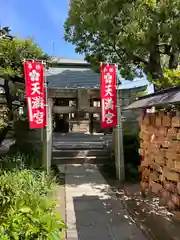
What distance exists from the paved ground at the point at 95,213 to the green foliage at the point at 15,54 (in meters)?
3.92

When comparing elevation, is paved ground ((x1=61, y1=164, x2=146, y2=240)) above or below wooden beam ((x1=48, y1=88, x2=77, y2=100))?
below

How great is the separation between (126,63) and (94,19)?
2.49 meters

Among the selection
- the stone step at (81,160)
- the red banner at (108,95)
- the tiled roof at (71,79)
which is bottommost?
the stone step at (81,160)

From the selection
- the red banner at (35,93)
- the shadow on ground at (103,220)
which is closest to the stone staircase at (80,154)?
the red banner at (35,93)

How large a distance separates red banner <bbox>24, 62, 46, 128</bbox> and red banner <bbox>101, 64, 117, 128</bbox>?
72.9 inches

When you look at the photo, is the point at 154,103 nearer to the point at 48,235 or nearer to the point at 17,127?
the point at 48,235

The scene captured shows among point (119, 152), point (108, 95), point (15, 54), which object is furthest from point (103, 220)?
point (15, 54)

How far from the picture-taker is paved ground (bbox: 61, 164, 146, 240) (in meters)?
4.54

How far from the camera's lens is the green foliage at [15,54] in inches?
317

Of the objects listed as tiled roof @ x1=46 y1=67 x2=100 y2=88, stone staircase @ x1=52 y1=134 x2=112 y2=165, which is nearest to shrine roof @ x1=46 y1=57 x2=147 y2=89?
tiled roof @ x1=46 y1=67 x2=100 y2=88

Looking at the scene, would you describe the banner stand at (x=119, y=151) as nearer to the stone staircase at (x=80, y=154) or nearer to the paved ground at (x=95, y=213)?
the paved ground at (x=95, y=213)

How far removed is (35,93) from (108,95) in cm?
225

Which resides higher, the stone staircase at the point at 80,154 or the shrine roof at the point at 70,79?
the shrine roof at the point at 70,79

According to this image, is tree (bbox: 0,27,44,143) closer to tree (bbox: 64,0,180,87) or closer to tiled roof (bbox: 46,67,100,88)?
tree (bbox: 64,0,180,87)
